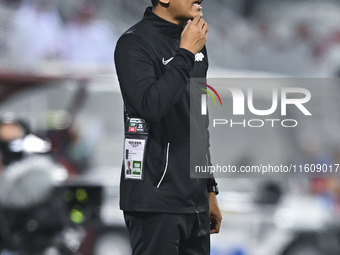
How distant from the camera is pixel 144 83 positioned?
1.19 metres

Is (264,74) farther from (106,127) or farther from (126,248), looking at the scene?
(126,248)

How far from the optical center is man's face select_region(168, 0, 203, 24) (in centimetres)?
133

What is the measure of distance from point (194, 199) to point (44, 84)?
1.89 metres

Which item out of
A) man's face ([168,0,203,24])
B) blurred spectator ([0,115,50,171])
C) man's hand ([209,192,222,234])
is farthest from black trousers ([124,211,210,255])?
blurred spectator ([0,115,50,171])

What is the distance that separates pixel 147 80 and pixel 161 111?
88mm

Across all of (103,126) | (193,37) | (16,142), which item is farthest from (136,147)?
(16,142)

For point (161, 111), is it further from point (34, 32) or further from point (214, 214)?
point (34, 32)

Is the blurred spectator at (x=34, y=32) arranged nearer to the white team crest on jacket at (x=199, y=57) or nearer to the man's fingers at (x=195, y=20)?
the white team crest on jacket at (x=199, y=57)

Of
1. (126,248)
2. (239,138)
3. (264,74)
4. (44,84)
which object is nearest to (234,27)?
(264,74)

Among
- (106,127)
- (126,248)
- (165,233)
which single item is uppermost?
(106,127)

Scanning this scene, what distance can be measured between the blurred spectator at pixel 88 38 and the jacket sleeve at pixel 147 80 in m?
1.71

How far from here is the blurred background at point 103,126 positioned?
9.34 ft

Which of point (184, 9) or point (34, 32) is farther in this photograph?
point (34, 32)

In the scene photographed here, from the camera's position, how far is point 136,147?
1.26 metres
